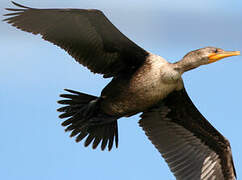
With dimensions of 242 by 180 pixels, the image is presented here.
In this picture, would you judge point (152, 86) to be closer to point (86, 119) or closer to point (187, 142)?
point (86, 119)

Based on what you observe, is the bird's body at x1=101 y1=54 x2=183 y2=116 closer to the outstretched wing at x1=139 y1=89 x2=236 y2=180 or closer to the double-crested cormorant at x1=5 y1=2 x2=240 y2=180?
the double-crested cormorant at x1=5 y1=2 x2=240 y2=180

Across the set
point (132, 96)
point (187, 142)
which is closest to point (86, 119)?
point (132, 96)

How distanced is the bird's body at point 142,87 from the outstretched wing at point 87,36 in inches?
7.3

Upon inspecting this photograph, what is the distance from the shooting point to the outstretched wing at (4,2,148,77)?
6125mm

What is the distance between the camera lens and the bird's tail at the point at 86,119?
676cm

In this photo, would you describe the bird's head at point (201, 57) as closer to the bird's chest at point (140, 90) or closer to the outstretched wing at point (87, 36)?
the bird's chest at point (140, 90)

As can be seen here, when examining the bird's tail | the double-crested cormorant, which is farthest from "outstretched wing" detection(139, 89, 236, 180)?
the bird's tail

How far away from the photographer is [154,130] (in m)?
7.37

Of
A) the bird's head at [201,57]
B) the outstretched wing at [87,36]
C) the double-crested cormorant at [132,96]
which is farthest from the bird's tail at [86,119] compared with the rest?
the bird's head at [201,57]

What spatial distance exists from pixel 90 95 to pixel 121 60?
2.02 feet

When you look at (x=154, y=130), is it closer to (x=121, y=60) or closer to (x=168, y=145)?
(x=168, y=145)

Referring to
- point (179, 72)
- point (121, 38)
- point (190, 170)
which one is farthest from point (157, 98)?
point (190, 170)

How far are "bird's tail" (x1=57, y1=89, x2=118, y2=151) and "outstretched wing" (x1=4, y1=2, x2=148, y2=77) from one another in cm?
42

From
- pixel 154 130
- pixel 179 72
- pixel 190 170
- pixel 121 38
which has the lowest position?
pixel 190 170
